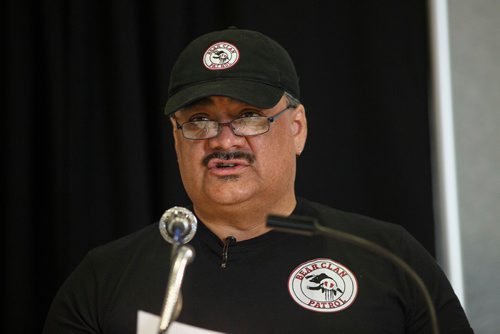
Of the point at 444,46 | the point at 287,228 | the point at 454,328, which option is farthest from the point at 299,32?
the point at 287,228

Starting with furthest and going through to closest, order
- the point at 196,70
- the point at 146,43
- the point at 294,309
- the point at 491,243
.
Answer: the point at 146,43
the point at 491,243
the point at 196,70
the point at 294,309

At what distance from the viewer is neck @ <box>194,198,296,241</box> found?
1.54 metres

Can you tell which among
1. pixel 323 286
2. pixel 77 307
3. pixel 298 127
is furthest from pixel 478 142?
pixel 77 307

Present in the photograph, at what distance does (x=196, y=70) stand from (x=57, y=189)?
73 cm

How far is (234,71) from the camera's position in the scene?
1.55 metres

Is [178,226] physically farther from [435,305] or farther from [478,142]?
[478,142]

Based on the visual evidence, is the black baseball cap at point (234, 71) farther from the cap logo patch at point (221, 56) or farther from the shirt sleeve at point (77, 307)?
the shirt sleeve at point (77, 307)

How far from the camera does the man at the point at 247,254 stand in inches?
57.2

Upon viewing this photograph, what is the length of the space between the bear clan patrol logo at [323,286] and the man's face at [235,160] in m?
0.19

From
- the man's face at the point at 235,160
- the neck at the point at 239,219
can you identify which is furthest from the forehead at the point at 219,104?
the neck at the point at 239,219

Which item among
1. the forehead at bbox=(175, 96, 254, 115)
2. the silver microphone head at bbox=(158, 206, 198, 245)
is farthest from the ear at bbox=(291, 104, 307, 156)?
the silver microphone head at bbox=(158, 206, 198, 245)

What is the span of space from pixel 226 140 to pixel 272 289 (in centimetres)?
36

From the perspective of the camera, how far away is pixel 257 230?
62.4 inches

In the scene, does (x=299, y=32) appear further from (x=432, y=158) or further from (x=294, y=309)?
(x=294, y=309)
